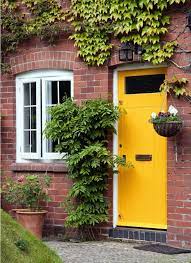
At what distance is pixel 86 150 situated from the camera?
9320mm

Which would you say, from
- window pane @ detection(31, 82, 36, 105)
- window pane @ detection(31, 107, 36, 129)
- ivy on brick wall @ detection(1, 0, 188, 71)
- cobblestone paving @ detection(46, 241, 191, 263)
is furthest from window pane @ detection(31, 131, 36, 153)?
cobblestone paving @ detection(46, 241, 191, 263)

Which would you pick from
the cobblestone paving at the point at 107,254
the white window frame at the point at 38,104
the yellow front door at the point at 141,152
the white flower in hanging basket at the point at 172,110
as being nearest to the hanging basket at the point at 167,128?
the white flower in hanging basket at the point at 172,110

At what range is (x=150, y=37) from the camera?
909 centimetres

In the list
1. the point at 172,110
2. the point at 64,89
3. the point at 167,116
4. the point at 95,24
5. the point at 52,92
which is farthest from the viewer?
the point at 52,92

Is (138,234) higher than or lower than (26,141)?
lower

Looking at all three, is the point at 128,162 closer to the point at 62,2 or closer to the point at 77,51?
the point at 77,51

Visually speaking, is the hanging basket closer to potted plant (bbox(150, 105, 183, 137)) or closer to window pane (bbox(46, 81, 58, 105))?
potted plant (bbox(150, 105, 183, 137))

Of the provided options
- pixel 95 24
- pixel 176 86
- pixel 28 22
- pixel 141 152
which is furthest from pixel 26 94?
pixel 176 86

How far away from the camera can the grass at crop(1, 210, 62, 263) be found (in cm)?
541

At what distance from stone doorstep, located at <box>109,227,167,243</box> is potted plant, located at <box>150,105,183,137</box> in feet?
5.13

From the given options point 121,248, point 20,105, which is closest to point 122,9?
point 20,105

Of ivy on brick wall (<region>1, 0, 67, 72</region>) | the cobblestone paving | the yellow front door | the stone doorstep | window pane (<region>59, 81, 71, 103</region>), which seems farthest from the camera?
window pane (<region>59, 81, 71, 103</region>)

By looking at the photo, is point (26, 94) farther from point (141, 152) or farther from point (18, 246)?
point (18, 246)

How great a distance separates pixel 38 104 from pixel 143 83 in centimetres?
201
